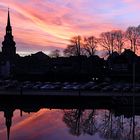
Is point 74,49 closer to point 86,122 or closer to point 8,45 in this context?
point 8,45

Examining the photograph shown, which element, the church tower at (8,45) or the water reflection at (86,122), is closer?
the water reflection at (86,122)

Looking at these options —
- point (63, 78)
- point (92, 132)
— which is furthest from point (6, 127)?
point (63, 78)

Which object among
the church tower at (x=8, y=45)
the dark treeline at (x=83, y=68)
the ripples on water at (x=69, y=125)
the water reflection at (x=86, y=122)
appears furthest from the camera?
the church tower at (x=8, y=45)

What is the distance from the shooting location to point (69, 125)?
45.9 metres

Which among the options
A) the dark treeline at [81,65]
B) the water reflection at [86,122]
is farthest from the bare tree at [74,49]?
the water reflection at [86,122]

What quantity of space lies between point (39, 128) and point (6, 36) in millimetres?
89081

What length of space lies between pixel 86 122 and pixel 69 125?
275 centimetres

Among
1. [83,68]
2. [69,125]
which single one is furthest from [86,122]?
[83,68]

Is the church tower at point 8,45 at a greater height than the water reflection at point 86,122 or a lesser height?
greater

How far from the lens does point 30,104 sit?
6309 cm

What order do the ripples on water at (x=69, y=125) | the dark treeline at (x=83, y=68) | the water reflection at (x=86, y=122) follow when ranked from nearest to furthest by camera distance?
Answer: the ripples on water at (x=69, y=125) → the water reflection at (x=86, y=122) → the dark treeline at (x=83, y=68)

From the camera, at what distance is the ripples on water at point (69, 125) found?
38.3 m

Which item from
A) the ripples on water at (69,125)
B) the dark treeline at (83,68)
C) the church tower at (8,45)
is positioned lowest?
the ripples on water at (69,125)

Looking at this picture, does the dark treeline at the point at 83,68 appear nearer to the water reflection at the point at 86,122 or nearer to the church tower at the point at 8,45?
the church tower at the point at 8,45
